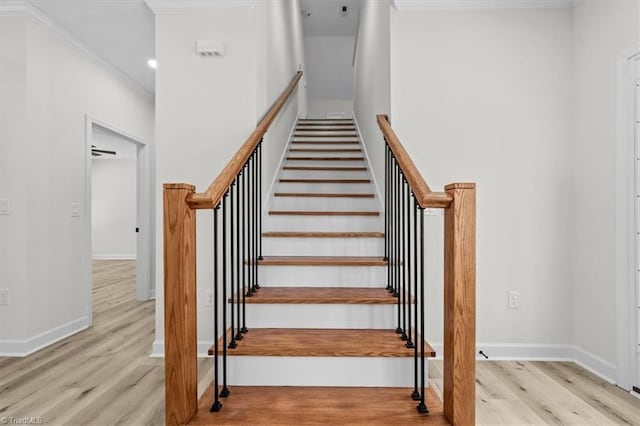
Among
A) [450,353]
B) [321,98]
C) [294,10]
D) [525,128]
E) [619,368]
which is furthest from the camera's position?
[321,98]

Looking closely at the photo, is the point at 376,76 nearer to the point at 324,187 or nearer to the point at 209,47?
the point at 324,187

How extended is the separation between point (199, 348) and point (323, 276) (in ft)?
3.55

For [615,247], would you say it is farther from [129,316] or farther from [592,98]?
[129,316]

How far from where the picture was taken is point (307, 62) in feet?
27.6

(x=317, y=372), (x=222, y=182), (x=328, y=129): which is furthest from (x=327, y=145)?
(x=317, y=372)

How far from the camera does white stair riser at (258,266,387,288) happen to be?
2.46m

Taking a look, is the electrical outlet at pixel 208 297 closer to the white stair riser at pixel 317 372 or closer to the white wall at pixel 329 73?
the white stair riser at pixel 317 372

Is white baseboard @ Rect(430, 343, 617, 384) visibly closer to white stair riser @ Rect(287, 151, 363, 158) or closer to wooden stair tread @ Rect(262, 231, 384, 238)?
wooden stair tread @ Rect(262, 231, 384, 238)

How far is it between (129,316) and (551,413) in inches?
145

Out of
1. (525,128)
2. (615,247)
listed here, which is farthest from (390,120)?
(615,247)

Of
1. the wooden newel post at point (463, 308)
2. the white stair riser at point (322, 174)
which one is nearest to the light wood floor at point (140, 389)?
the wooden newel post at point (463, 308)

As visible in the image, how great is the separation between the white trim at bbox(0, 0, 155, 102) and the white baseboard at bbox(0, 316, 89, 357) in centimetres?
245

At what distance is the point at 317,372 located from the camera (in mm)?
1822

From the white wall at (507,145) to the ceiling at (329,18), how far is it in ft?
12.4
